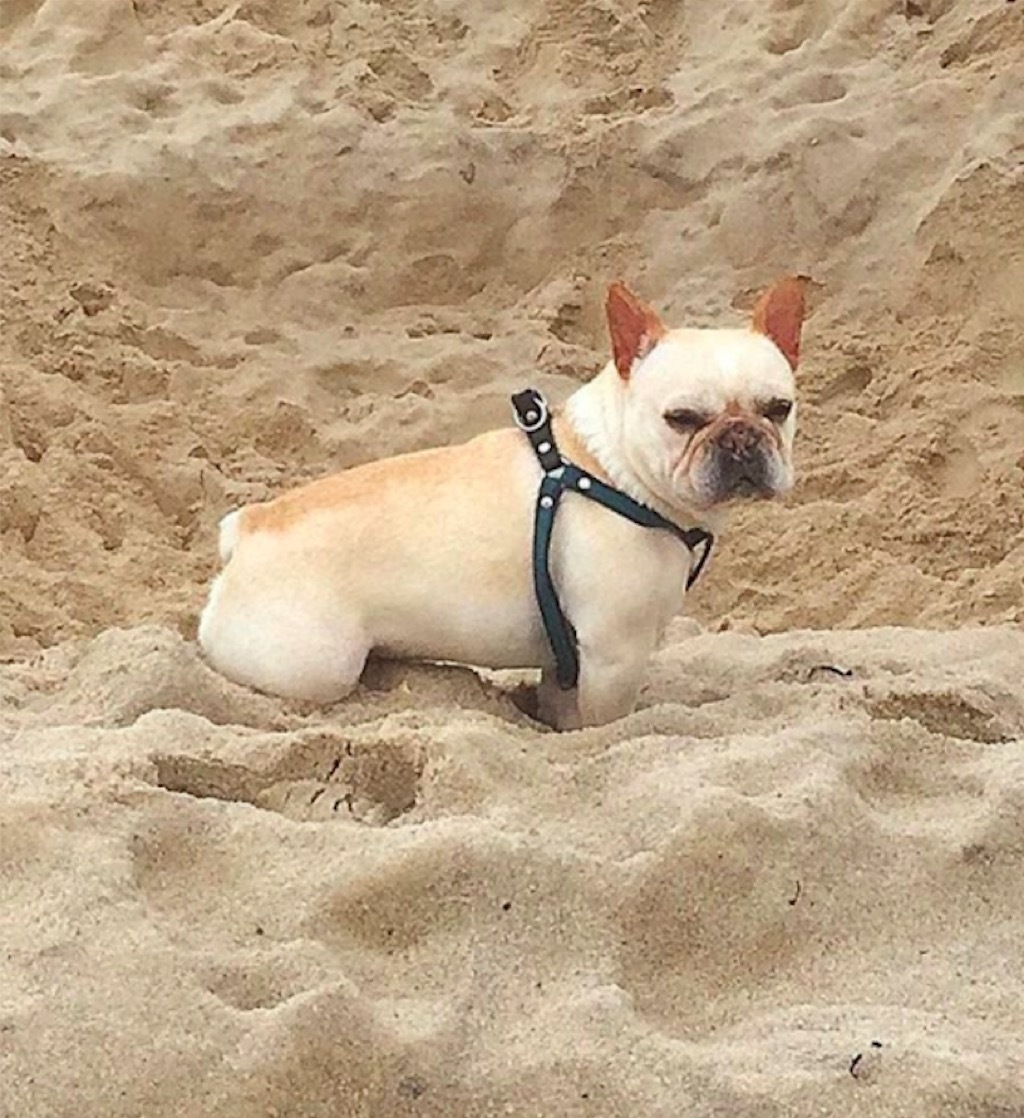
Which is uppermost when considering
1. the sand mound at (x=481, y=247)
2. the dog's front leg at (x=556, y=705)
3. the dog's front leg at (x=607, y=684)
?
the dog's front leg at (x=607, y=684)

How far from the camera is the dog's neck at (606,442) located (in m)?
2.42

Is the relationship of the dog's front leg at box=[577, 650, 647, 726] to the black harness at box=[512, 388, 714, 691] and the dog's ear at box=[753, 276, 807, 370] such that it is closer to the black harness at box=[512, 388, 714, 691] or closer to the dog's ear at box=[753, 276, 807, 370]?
the black harness at box=[512, 388, 714, 691]

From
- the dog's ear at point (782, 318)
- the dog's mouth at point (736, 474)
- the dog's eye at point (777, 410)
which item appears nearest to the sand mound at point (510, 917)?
the dog's mouth at point (736, 474)

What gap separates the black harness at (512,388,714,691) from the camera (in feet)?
7.91

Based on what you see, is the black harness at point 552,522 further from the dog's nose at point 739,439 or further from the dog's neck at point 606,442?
the dog's nose at point 739,439

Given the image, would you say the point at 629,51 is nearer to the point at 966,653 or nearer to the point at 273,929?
the point at 966,653

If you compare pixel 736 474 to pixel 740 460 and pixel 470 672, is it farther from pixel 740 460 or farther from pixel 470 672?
pixel 470 672

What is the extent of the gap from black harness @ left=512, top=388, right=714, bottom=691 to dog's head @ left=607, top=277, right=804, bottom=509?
0.04 metres

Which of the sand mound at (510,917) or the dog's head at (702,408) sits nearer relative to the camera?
the sand mound at (510,917)

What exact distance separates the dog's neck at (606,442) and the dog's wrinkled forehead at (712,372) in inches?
2.6

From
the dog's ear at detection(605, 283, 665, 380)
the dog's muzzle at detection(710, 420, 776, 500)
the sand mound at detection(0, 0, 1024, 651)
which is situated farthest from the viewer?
the sand mound at detection(0, 0, 1024, 651)

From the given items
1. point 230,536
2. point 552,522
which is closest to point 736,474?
point 552,522

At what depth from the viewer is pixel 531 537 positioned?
242cm

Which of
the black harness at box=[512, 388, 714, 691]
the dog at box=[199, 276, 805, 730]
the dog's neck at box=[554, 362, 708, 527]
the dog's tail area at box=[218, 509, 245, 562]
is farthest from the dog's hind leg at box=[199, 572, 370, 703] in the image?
the dog's neck at box=[554, 362, 708, 527]
